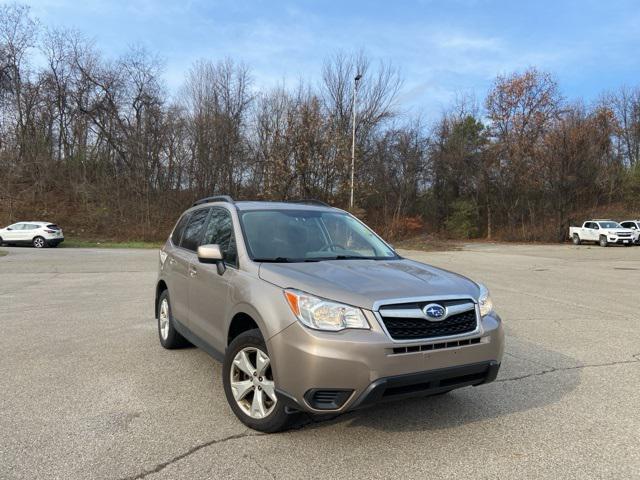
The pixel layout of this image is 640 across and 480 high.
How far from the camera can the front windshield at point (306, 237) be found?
416cm

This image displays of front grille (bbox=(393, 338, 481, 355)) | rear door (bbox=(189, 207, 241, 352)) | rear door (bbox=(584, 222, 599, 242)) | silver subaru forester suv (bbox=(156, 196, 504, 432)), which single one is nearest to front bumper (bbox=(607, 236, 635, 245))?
rear door (bbox=(584, 222, 599, 242))

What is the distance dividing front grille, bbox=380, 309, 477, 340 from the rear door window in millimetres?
2707

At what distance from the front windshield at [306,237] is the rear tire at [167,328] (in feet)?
6.36

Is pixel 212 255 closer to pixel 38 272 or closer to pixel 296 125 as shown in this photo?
pixel 38 272

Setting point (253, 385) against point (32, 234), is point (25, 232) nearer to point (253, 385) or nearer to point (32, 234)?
point (32, 234)

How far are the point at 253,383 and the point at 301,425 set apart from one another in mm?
509

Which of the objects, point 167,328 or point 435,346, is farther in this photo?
point 167,328

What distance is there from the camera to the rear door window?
523 cm

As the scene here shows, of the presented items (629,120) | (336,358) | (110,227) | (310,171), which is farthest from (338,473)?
(629,120)

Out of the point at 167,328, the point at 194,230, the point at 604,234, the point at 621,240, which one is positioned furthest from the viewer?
the point at 604,234

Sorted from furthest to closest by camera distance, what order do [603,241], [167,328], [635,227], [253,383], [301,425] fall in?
[635,227] < [603,241] < [167,328] < [301,425] < [253,383]

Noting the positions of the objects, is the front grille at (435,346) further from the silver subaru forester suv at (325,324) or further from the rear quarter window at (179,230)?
the rear quarter window at (179,230)

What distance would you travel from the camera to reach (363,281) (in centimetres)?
344

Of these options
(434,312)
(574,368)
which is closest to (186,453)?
(434,312)
